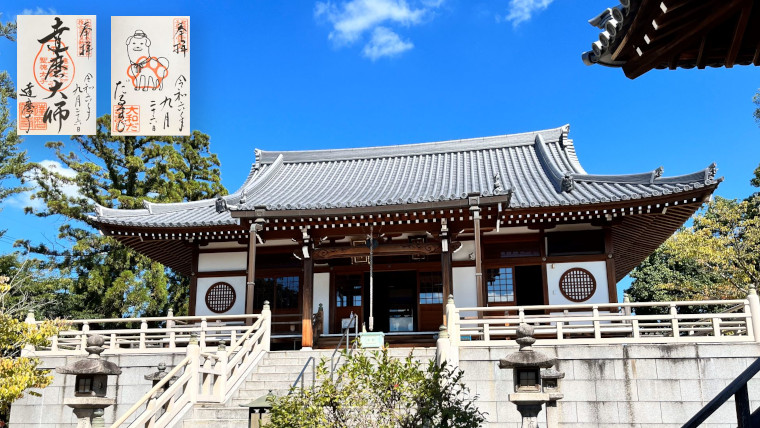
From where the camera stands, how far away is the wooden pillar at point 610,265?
54.5ft

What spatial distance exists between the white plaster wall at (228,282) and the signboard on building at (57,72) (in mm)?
5455

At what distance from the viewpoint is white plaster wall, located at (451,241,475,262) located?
1784cm

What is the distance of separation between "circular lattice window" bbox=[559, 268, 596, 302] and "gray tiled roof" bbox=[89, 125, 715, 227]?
2.00 metres

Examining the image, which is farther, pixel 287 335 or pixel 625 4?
pixel 287 335

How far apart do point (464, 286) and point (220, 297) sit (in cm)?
697

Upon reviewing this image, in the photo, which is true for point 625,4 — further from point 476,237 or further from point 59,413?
point 59,413

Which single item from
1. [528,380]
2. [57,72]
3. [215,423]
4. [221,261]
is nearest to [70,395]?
[215,423]

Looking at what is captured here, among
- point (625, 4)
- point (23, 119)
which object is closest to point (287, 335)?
point (23, 119)

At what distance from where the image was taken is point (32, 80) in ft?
51.6

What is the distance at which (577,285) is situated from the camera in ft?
55.8

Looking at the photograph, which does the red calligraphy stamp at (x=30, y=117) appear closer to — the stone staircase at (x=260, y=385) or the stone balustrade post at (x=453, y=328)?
the stone staircase at (x=260, y=385)

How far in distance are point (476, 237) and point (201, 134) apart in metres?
20.1

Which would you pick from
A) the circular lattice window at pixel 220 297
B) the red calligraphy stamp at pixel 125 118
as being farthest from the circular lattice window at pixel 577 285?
the red calligraphy stamp at pixel 125 118

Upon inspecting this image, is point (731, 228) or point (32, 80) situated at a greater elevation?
point (32, 80)
